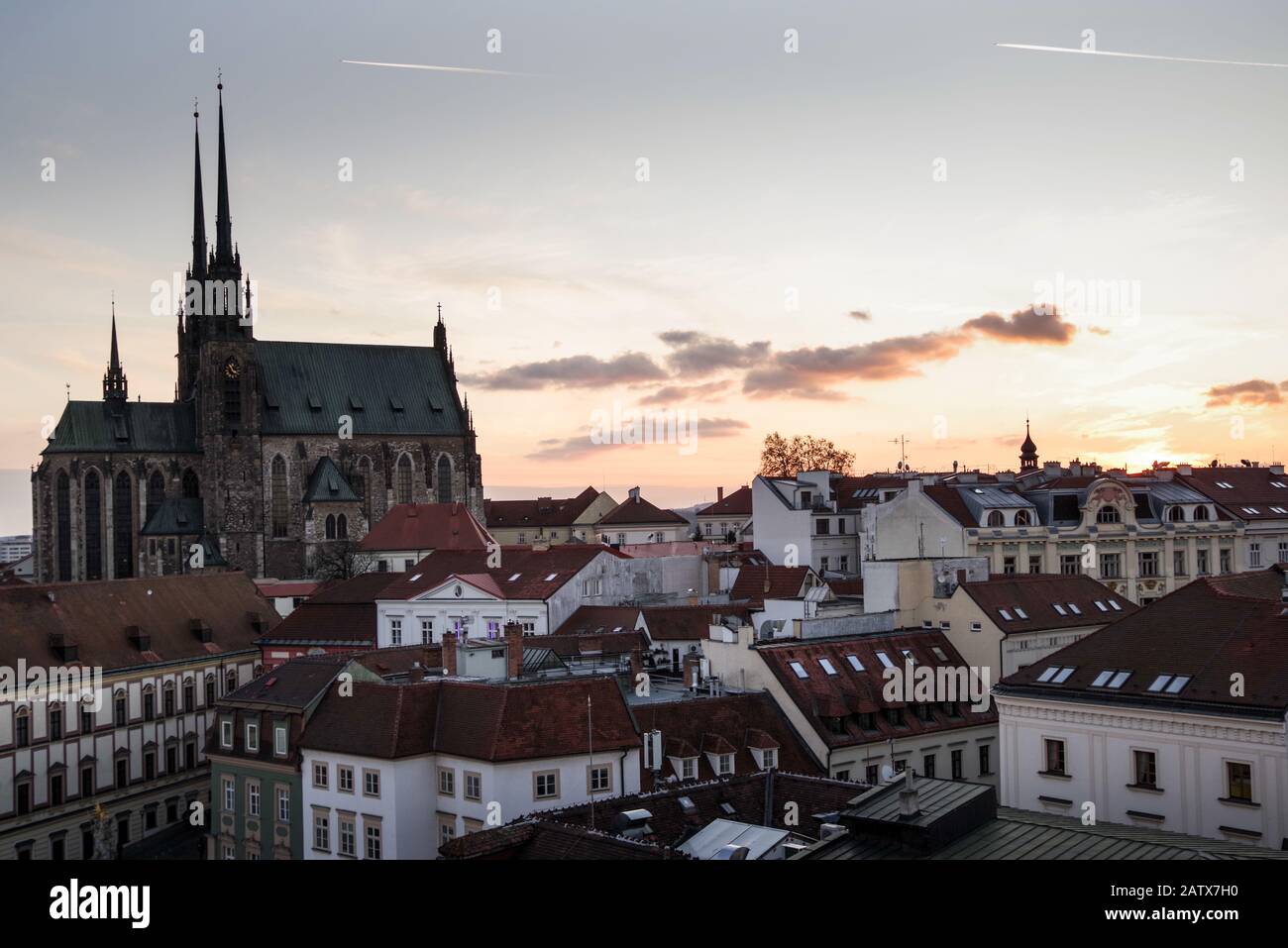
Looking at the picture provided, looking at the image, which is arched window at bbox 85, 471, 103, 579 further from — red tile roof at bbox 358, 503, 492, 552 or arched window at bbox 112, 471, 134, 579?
red tile roof at bbox 358, 503, 492, 552

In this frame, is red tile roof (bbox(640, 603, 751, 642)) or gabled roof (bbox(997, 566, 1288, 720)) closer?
gabled roof (bbox(997, 566, 1288, 720))

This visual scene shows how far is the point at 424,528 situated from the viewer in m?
97.3

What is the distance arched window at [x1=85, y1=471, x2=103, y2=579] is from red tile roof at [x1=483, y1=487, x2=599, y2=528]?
138 feet

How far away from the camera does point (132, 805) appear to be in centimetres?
5431

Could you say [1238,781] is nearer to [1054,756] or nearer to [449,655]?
[1054,756]

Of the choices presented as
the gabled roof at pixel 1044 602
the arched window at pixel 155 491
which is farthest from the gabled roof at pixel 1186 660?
the arched window at pixel 155 491

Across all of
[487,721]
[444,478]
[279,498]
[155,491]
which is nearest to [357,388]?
[444,478]

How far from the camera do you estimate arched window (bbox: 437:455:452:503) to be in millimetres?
125312

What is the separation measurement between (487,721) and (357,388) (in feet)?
309

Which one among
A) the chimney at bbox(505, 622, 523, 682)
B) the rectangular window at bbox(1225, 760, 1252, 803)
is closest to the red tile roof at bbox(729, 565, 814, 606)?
the chimney at bbox(505, 622, 523, 682)

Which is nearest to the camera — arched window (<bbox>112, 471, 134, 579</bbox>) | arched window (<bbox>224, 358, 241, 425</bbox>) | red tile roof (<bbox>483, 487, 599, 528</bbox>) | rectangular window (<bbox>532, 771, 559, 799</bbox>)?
rectangular window (<bbox>532, 771, 559, 799</bbox>)
